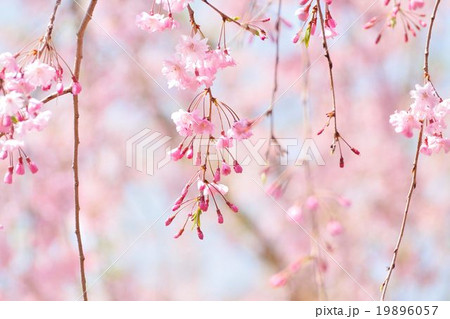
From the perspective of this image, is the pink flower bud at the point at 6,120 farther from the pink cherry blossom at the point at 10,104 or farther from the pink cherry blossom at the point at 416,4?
the pink cherry blossom at the point at 416,4

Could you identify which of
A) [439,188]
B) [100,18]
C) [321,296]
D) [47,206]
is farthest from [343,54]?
[321,296]

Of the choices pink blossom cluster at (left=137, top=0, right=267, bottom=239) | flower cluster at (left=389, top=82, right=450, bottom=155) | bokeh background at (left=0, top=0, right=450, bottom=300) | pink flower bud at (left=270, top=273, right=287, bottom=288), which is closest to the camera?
pink blossom cluster at (left=137, top=0, right=267, bottom=239)

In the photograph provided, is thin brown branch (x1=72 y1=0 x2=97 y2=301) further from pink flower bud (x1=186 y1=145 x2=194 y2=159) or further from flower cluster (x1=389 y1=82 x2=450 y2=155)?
flower cluster (x1=389 y1=82 x2=450 y2=155)

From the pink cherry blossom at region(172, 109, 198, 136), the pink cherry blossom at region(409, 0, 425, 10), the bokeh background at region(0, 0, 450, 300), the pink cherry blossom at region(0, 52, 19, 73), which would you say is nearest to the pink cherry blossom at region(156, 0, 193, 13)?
the pink cherry blossom at region(172, 109, 198, 136)

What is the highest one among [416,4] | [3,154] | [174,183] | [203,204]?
[174,183]

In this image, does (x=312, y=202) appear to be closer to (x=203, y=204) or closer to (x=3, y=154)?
(x=203, y=204)

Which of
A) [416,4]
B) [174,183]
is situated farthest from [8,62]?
[174,183]

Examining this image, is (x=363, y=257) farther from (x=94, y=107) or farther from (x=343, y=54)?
(x=94, y=107)

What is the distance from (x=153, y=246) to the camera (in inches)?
210

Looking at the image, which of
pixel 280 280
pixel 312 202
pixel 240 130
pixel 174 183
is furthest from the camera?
pixel 174 183

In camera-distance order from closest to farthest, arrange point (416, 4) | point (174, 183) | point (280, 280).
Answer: point (416, 4) → point (280, 280) → point (174, 183)

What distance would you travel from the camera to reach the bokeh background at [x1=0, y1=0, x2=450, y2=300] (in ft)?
13.5

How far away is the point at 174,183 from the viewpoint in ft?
19.0

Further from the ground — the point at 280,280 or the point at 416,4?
the point at 416,4
